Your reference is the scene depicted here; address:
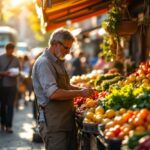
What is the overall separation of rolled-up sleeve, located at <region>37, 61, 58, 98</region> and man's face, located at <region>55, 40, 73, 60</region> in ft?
0.63

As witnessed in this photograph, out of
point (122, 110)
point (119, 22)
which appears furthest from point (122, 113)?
point (119, 22)

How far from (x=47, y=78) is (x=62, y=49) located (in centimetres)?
47

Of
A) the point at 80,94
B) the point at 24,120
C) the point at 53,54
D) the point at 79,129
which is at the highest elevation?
the point at 53,54

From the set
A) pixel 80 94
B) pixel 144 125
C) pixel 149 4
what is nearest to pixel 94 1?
pixel 149 4

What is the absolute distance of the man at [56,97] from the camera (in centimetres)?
760

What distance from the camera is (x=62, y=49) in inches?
305

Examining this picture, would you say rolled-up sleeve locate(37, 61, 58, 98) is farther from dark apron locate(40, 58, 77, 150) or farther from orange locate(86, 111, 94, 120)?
orange locate(86, 111, 94, 120)

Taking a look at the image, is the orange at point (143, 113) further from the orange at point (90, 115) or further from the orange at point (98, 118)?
the orange at point (90, 115)

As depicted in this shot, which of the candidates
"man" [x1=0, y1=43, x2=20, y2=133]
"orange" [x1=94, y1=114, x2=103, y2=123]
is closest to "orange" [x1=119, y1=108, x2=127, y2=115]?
"orange" [x1=94, y1=114, x2=103, y2=123]

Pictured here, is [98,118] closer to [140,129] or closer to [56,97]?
[56,97]

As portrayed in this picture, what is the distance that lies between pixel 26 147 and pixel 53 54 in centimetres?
507

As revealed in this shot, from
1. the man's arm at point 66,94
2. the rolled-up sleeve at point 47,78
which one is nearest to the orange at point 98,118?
the man's arm at point 66,94

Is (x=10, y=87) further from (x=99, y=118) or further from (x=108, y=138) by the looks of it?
(x=108, y=138)

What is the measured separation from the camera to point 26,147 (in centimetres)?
1253
